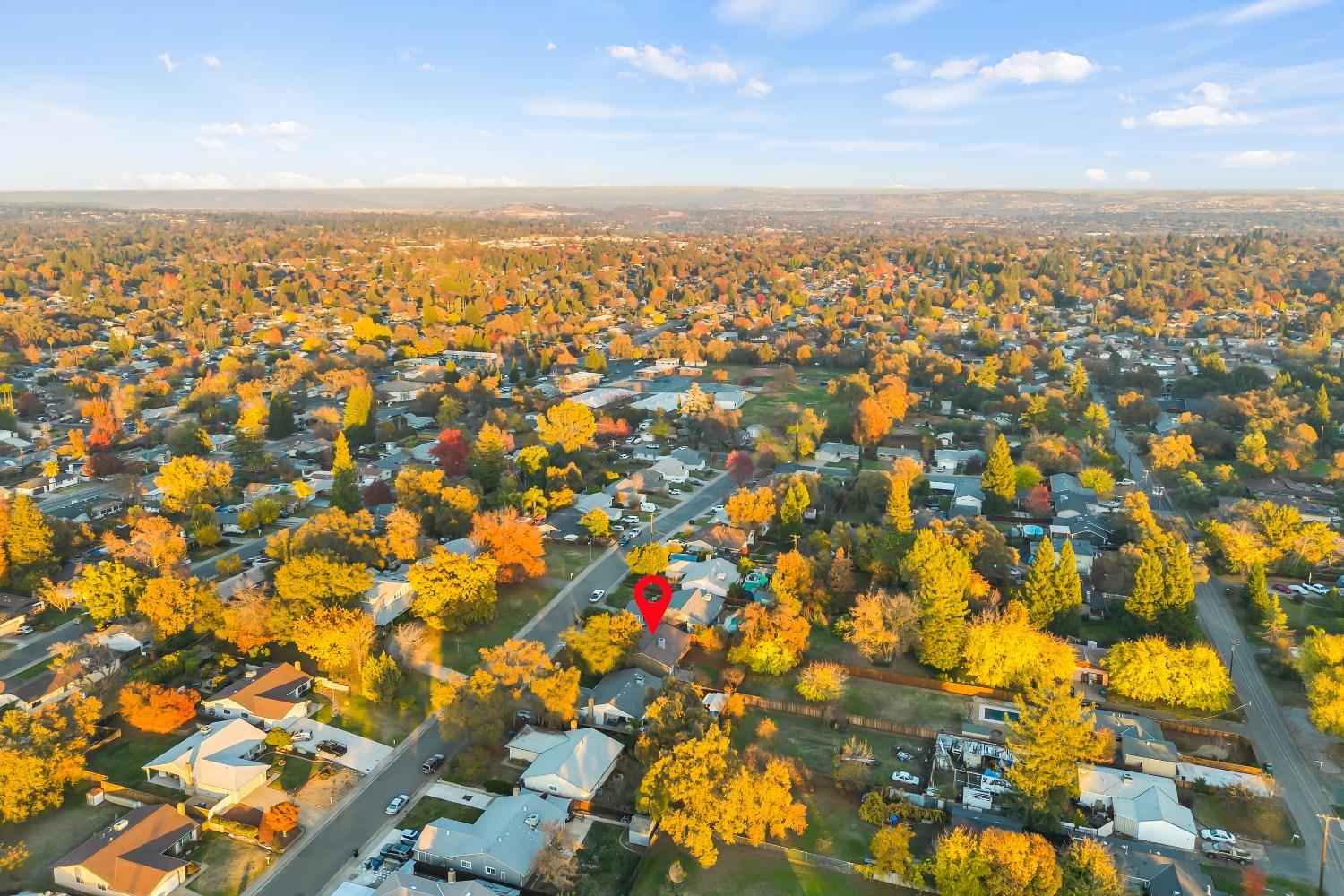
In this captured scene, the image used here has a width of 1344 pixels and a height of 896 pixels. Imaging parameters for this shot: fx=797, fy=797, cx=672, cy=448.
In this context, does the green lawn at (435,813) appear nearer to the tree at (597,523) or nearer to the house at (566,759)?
the house at (566,759)

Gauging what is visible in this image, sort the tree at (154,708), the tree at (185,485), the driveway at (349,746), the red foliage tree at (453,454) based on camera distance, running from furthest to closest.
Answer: the red foliage tree at (453,454), the tree at (185,485), the tree at (154,708), the driveway at (349,746)

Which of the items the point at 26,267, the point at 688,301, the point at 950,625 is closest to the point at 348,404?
the point at 950,625

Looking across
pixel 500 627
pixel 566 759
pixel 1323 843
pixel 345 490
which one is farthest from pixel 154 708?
pixel 1323 843

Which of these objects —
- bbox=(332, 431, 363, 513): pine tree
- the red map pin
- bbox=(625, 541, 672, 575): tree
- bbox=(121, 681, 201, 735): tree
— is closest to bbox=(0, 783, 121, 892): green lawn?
bbox=(121, 681, 201, 735): tree

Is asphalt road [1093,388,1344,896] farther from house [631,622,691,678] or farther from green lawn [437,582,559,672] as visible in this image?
green lawn [437,582,559,672]

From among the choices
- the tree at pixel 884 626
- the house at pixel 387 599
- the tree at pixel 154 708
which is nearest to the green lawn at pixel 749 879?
the tree at pixel 884 626

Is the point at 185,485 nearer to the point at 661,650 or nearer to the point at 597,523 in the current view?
the point at 597,523

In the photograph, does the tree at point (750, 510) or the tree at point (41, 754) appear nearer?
the tree at point (41, 754)
